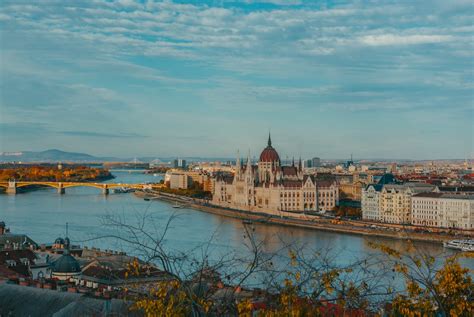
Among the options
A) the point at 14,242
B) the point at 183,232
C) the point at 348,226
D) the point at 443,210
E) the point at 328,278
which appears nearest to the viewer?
the point at 328,278

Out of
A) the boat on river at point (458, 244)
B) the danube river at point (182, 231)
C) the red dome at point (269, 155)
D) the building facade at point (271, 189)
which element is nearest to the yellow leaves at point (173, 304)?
the danube river at point (182, 231)

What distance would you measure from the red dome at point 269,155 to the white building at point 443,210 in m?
10.3

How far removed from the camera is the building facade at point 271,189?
94.0 ft

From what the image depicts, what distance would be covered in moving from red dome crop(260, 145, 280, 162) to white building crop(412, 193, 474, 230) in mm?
10333

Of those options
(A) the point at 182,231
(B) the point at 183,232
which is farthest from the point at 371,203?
(B) the point at 183,232

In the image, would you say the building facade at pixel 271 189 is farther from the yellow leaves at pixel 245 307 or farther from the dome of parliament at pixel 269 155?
the yellow leaves at pixel 245 307

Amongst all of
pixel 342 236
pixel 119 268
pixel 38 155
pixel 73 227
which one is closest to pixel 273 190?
pixel 342 236

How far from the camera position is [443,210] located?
20.8 meters

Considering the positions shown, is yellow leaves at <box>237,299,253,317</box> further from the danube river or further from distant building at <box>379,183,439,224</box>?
distant building at <box>379,183,439,224</box>

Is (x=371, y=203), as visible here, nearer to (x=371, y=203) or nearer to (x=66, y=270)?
(x=371, y=203)

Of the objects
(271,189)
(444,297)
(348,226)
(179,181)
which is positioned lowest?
(348,226)

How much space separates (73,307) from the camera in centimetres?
512

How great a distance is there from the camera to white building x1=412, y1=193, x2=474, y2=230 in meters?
20.2

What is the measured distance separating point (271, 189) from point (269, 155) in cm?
253
